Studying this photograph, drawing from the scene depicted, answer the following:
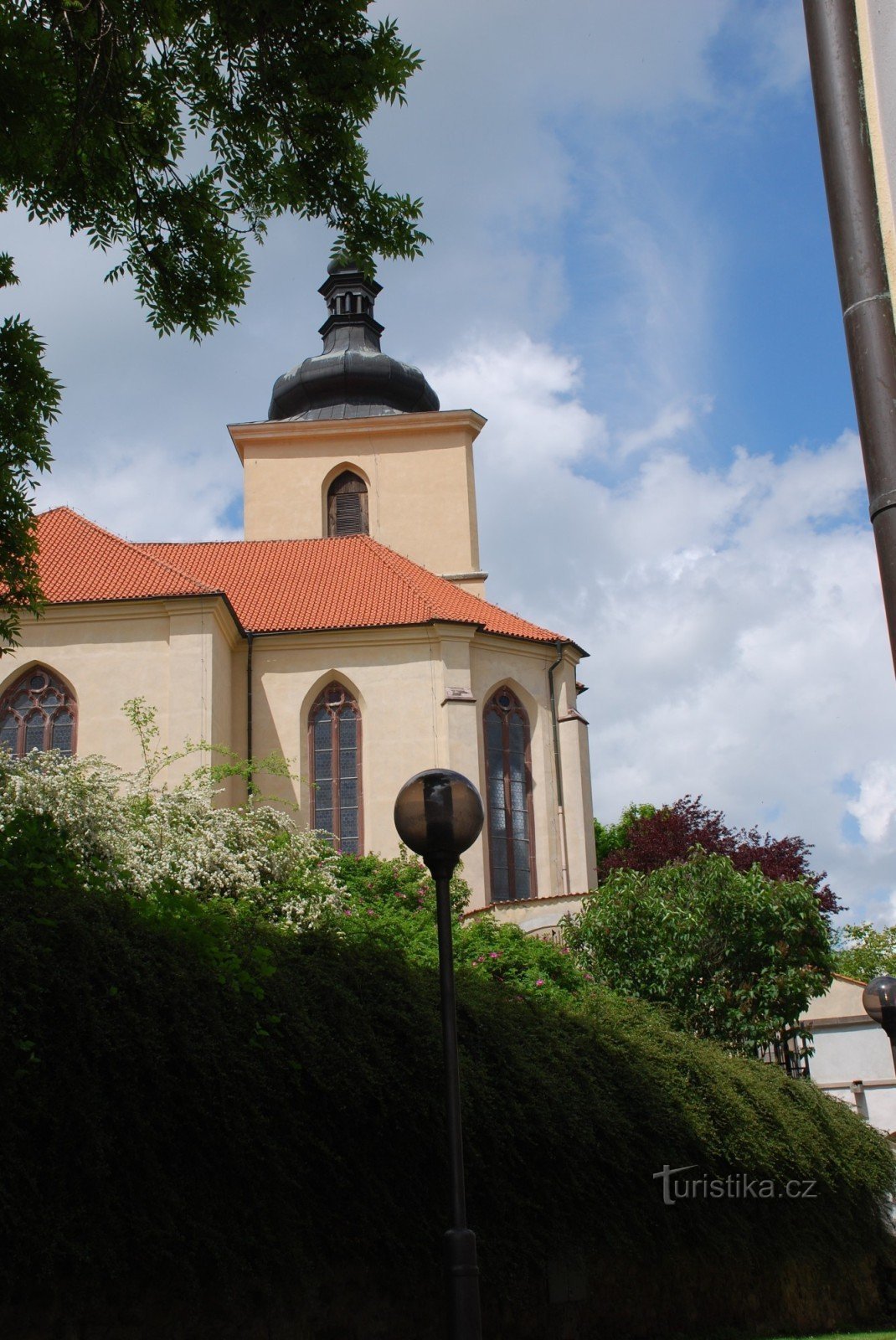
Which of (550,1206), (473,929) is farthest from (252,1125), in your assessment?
(473,929)

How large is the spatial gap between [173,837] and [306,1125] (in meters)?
10.5

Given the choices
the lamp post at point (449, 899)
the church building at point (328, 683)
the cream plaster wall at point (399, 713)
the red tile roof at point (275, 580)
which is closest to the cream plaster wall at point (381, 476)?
the red tile roof at point (275, 580)

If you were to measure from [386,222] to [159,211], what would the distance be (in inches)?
67.1

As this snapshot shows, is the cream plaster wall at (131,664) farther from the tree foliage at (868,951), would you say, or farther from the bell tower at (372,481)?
the tree foliage at (868,951)

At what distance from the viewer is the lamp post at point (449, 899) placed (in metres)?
5.57

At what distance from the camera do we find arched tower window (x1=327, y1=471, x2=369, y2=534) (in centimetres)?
3797

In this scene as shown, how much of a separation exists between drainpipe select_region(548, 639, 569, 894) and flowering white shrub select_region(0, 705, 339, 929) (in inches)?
256

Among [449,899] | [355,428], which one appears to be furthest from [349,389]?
[449,899]

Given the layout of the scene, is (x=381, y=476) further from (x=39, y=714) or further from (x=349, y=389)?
(x=39, y=714)

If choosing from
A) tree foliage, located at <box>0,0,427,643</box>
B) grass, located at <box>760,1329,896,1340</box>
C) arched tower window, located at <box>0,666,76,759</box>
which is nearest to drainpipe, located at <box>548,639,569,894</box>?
arched tower window, located at <box>0,666,76,759</box>

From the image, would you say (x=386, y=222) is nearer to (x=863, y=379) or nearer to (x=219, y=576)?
(x=863, y=379)

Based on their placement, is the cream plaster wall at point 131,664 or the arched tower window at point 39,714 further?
the arched tower window at point 39,714

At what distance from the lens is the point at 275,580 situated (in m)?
30.0

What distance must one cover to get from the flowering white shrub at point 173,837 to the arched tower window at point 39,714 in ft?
14.6
